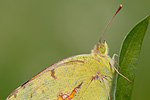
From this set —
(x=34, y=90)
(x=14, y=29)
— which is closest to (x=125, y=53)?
(x=34, y=90)

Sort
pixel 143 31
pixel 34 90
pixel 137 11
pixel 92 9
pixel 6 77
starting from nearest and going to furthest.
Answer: pixel 143 31 → pixel 34 90 → pixel 6 77 → pixel 137 11 → pixel 92 9

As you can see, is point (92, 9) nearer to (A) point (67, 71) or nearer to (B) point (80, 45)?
(B) point (80, 45)

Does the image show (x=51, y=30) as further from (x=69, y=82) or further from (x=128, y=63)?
(x=128, y=63)

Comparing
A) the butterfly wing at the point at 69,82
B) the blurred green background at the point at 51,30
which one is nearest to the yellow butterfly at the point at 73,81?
the butterfly wing at the point at 69,82

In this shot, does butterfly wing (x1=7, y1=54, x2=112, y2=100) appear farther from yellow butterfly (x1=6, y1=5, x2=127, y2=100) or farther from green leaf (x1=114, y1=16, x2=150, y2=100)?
green leaf (x1=114, y1=16, x2=150, y2=100)

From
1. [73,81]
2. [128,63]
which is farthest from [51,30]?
[128,63]

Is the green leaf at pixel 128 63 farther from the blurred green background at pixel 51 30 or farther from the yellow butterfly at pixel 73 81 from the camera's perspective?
the blurred green background at pixel 51 30
